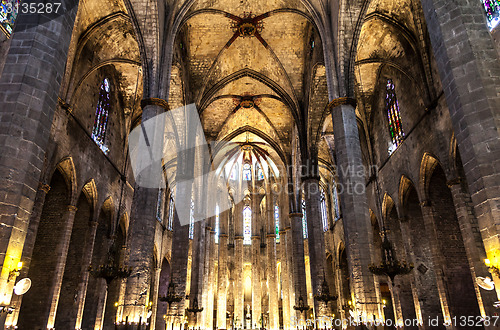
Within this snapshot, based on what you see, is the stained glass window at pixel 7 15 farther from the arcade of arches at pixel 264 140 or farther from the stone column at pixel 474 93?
the stone column at pixel 474 93

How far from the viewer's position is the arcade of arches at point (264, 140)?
21.7 ft

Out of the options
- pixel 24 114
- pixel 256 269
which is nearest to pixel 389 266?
pixel 24 114

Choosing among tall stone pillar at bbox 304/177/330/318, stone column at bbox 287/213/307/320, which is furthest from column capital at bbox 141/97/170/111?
stone column at bbox 287/213/307/320

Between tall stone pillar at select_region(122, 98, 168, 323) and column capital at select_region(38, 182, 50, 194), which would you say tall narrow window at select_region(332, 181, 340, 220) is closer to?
tall stone pillar at select_region(122, 98, 168, 323)

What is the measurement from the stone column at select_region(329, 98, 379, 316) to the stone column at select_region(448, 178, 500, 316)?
3.83m

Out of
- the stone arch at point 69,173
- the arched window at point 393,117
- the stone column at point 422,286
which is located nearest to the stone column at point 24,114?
the stone arch at point 69,173

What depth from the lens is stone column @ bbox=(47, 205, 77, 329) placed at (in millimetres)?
14412

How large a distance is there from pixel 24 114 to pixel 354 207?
31.4 ft

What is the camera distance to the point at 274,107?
87.1 feet

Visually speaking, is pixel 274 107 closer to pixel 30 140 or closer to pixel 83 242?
pixel 83 242

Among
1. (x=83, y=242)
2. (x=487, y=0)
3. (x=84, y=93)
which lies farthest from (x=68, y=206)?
(x=487, y=0)

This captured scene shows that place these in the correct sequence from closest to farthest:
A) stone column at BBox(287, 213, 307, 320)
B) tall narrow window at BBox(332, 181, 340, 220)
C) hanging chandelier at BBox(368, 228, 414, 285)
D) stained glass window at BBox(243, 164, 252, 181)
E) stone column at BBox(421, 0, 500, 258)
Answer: stone column at BBox(421, 0, 500, 258) → hanging chandelier at BBox(368, 228, 414, 285) → stone column at BBox(287, 213, 307, 320) → tall narrow window at BBox(332, 181, 340, 220) → stained glass window at BBox(243, 164, 252, 181)
